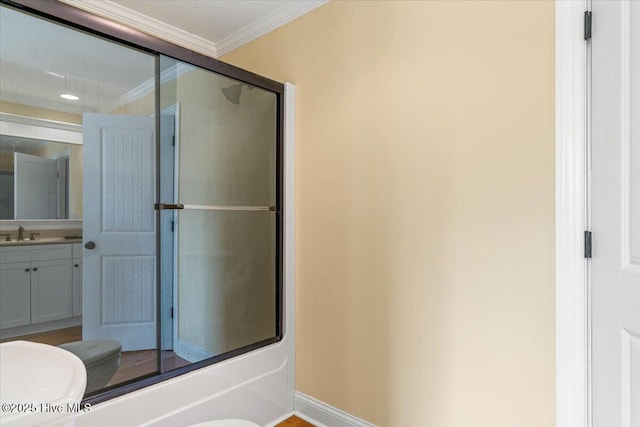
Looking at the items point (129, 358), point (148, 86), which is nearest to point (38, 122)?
point (148, 86)

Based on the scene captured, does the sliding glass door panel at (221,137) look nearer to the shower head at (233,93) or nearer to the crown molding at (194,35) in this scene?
the shower head at (233,93)

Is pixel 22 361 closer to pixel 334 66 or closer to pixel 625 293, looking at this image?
pixel 625 293

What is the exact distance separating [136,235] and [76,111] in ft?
1.91

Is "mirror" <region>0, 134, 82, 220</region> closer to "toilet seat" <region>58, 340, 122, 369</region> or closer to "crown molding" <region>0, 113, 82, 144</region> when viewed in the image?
"crown molding" <region>0, 113, 82, 144</region>

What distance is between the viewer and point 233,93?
78.4 inches

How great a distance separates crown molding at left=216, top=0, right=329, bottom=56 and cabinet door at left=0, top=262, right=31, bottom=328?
1.97m

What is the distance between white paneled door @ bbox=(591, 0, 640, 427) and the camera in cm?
114

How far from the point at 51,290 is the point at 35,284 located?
0.06 metres

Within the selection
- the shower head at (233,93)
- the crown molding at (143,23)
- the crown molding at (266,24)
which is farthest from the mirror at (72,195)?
the crown molding at (266,24)

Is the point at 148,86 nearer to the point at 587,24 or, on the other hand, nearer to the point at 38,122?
the point at 38,122

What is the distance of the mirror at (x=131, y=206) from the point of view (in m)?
1.36

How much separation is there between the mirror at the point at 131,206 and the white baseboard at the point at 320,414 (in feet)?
1.39

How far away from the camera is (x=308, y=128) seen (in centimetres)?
215

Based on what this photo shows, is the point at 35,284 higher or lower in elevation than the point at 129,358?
higher
